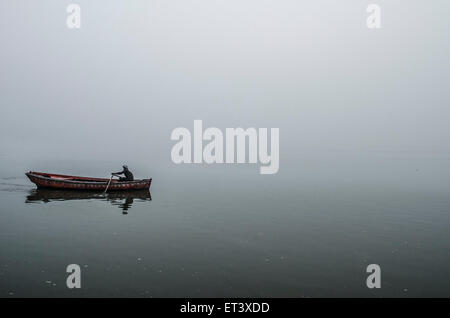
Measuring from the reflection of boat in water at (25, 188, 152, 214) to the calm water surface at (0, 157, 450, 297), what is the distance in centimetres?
20

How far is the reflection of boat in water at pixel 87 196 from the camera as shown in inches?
1300

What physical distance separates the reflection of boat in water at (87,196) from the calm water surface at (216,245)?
197 mm

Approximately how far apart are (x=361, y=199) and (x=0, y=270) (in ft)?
127

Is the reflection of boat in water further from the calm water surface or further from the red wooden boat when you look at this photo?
the red wooden boat

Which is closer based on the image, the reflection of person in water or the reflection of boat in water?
the reflection of person in water

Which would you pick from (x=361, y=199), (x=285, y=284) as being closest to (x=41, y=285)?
(x=285, y=284)

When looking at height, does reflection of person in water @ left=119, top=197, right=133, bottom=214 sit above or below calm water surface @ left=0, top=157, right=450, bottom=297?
above

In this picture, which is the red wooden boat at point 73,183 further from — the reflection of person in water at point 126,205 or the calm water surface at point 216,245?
the reflection of person in water at point 126,205

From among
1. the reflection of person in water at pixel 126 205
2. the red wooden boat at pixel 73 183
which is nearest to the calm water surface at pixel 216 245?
the reflection of person in water at pixel 126 205

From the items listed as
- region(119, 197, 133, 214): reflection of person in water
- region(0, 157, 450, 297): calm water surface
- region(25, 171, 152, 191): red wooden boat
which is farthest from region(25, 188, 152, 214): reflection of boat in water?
region(25, 171, 152, 191): red wooden boat

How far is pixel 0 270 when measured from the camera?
1530cm

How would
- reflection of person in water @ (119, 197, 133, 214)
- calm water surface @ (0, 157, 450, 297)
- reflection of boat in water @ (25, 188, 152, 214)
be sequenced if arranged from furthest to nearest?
reflection of boat in water @ (25, 188, 152, 214), reflection of person in water @ (119, 197, 133, 214), calm water surface @ (0, 157, 450, 297)

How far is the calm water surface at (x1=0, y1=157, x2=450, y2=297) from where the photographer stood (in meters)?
14.8
